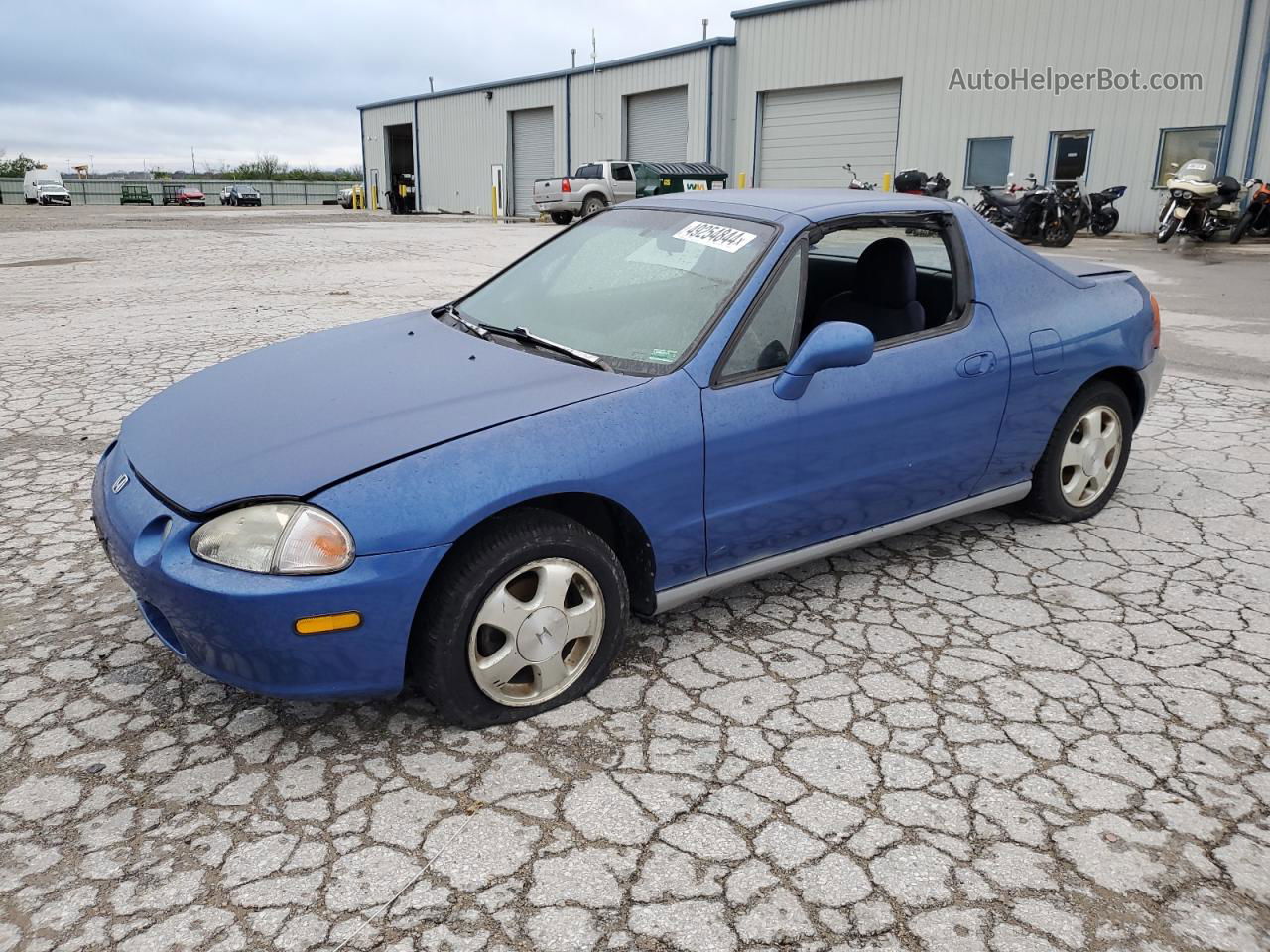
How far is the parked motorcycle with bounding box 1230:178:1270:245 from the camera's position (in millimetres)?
17172

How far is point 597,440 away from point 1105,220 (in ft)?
65.5

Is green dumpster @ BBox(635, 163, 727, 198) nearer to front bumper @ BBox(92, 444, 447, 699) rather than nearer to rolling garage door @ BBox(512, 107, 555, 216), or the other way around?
rolling garage door @ BBox(512, 107, 555, 216)

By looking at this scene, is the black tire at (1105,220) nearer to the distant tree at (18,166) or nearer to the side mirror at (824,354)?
the side mirror at (824,354)

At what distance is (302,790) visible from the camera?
2502 mm

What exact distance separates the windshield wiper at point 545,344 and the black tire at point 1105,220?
761 inches

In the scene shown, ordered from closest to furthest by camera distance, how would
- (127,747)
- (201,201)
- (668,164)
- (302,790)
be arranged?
(302,790) → (127,747) → (668,164) → (201,201)

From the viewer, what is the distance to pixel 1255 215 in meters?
17.4

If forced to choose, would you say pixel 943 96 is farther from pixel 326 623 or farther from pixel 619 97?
pixel 326 623

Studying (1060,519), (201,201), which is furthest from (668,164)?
(201,201)

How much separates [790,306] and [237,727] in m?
2.08

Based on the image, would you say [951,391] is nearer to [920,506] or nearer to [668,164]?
[920,506]

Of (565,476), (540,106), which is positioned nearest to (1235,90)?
(565,476)

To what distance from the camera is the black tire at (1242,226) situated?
17281 mm

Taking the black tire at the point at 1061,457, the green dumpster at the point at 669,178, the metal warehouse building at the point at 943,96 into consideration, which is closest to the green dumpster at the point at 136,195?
the metal warehouse building at the point at 943,96
